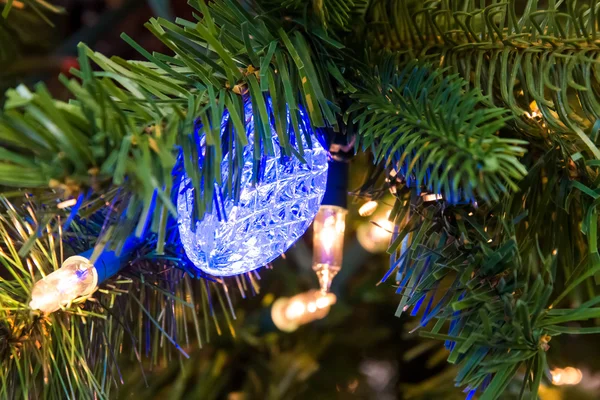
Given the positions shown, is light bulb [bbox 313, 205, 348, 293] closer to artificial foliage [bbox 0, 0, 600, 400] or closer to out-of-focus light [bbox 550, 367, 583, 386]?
artificial foliage [bbox 0, 0, 600, 400]

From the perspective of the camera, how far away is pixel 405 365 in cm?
50

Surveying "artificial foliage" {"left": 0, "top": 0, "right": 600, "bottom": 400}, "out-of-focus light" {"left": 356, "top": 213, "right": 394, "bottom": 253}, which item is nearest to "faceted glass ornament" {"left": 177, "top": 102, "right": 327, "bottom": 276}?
"artificial foliage" {"left": 0, "top": 0, "right": 600, "bottom": 400}

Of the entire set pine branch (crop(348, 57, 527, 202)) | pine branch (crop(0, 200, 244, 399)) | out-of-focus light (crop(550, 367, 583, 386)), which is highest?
pine branch (crop(348, 57, 527, 202))

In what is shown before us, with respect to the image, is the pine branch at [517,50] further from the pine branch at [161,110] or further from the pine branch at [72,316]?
the pine branch at [72,316]

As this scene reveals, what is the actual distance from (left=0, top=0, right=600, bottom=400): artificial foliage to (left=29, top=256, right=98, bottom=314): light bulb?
11mm

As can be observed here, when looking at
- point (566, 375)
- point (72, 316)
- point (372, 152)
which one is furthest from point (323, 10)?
point (566, 375)

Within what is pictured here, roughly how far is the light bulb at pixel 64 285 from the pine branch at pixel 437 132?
0.44 ft

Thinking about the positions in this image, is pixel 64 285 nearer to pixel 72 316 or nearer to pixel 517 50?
pixel 72 316

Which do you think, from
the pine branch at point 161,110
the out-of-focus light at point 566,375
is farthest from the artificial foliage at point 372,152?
the out-of-focus light at point 566,375

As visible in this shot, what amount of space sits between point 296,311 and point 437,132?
0.87 ft

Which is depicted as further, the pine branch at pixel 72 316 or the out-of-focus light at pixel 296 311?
the out-of-focus light at pixel 296 311

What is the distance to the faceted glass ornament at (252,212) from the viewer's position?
0.22 metres

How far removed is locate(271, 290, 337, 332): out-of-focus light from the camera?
1.39 ft

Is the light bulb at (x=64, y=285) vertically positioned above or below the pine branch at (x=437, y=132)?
below
